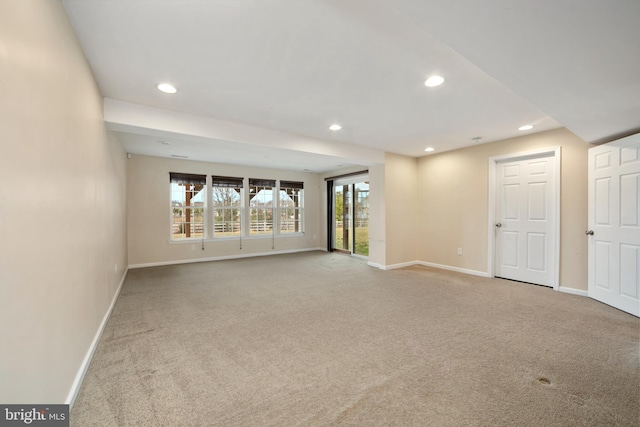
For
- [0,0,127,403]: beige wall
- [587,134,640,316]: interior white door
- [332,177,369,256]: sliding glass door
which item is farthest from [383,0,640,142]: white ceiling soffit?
[332,177,369,256]: sliding glass door

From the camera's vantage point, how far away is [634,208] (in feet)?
10.0

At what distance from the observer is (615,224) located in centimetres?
327

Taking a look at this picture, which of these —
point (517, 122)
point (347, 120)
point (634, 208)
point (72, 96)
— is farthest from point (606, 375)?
point (72, 96)

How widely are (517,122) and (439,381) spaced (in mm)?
3500

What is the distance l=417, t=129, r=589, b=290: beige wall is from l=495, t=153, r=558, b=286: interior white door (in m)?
0.16

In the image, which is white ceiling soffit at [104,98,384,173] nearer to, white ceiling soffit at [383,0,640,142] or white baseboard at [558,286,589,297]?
white ceiling soffit at [383,0,640,142]

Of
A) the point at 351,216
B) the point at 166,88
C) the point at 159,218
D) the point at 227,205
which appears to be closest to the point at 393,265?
the point at 351,216

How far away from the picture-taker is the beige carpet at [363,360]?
5.25 feet

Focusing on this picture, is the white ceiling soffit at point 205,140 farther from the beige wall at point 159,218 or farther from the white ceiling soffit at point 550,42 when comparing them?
the white ceiling soffit at point 550,42

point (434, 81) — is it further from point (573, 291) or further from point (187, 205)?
point (187, 205)

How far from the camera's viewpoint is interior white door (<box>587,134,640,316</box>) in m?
3.06

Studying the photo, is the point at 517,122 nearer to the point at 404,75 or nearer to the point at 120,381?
the point at 404,75

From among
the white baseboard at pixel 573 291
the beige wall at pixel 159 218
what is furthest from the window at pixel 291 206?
the white baseboard at pixel 573 291

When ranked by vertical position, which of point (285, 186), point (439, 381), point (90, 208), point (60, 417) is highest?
point (285, 186)
